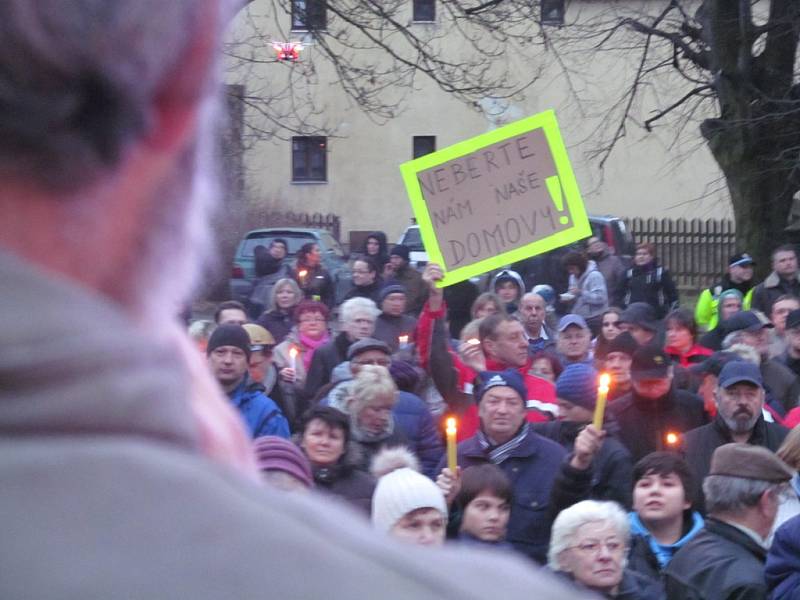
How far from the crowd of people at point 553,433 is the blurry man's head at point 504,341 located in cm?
1

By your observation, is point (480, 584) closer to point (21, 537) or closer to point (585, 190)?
point (21, 537)

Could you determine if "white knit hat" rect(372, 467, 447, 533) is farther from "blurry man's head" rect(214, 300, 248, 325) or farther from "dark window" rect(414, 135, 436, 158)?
"dark window" rect(414, 135, 436, 158)

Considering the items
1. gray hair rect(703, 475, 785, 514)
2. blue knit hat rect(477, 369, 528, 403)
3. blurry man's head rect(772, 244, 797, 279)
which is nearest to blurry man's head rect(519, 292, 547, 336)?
blurry man's head rect(772, 244, 797, 279)

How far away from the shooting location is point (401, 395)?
21.8 ft

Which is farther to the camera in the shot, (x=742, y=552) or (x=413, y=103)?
(x=413, y=103)

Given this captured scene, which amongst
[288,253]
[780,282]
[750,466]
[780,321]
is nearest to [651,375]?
[750,466]

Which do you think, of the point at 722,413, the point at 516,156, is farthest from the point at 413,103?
the point at 722,413

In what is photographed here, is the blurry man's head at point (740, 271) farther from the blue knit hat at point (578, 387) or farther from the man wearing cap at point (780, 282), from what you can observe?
the blue knit hat at point (578, 387)

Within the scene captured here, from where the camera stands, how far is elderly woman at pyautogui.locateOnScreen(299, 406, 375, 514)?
16.5 feet

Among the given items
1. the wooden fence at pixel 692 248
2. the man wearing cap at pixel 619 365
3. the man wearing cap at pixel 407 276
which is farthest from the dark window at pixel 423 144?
the man wearing cap at pixel 619 365

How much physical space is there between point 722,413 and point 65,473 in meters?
5.90

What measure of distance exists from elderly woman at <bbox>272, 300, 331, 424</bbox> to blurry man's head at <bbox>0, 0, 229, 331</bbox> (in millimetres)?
7100

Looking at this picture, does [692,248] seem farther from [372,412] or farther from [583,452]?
[583,452]

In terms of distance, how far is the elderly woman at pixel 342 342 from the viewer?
8000mm
